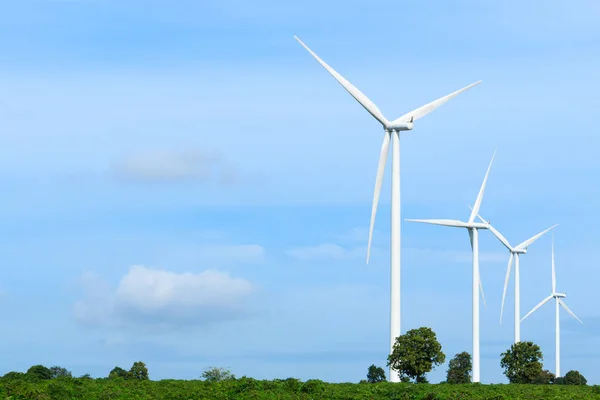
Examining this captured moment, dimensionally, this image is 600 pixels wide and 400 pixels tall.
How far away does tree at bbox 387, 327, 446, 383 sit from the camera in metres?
114

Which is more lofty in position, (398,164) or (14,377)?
(398,164)

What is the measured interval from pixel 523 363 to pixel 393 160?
168 ft

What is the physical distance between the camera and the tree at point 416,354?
4503 inches

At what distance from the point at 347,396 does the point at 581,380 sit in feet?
287

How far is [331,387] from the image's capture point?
276 ft

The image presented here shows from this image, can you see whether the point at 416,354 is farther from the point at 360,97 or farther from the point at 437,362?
the point at 360,97

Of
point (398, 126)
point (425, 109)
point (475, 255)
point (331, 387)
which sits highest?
point (425, 109)

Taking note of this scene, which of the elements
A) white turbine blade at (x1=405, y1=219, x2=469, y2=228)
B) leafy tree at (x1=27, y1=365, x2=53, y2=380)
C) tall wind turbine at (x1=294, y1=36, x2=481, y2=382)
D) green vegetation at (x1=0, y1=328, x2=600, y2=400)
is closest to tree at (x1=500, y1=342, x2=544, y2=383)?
green vegetation at (x1=0, y1=328, x2=600, y2=400)

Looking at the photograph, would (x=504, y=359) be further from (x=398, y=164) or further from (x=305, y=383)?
(x=305, y=383)

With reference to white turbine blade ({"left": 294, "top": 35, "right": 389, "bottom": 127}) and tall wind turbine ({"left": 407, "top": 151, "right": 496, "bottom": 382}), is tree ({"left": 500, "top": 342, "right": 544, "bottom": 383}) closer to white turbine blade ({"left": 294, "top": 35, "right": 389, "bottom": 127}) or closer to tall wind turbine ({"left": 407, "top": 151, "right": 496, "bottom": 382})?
tall wind turbine ({"left": 407, "top": 151, "right": 496, "bottom": 382})

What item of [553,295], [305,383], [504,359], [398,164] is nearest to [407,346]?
[398,164]

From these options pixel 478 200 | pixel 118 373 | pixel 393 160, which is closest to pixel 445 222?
pixel 478 200

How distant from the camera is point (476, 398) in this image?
6956 cm

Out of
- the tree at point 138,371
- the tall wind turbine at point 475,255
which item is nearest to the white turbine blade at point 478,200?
the tall wind turbine at point 475,255
